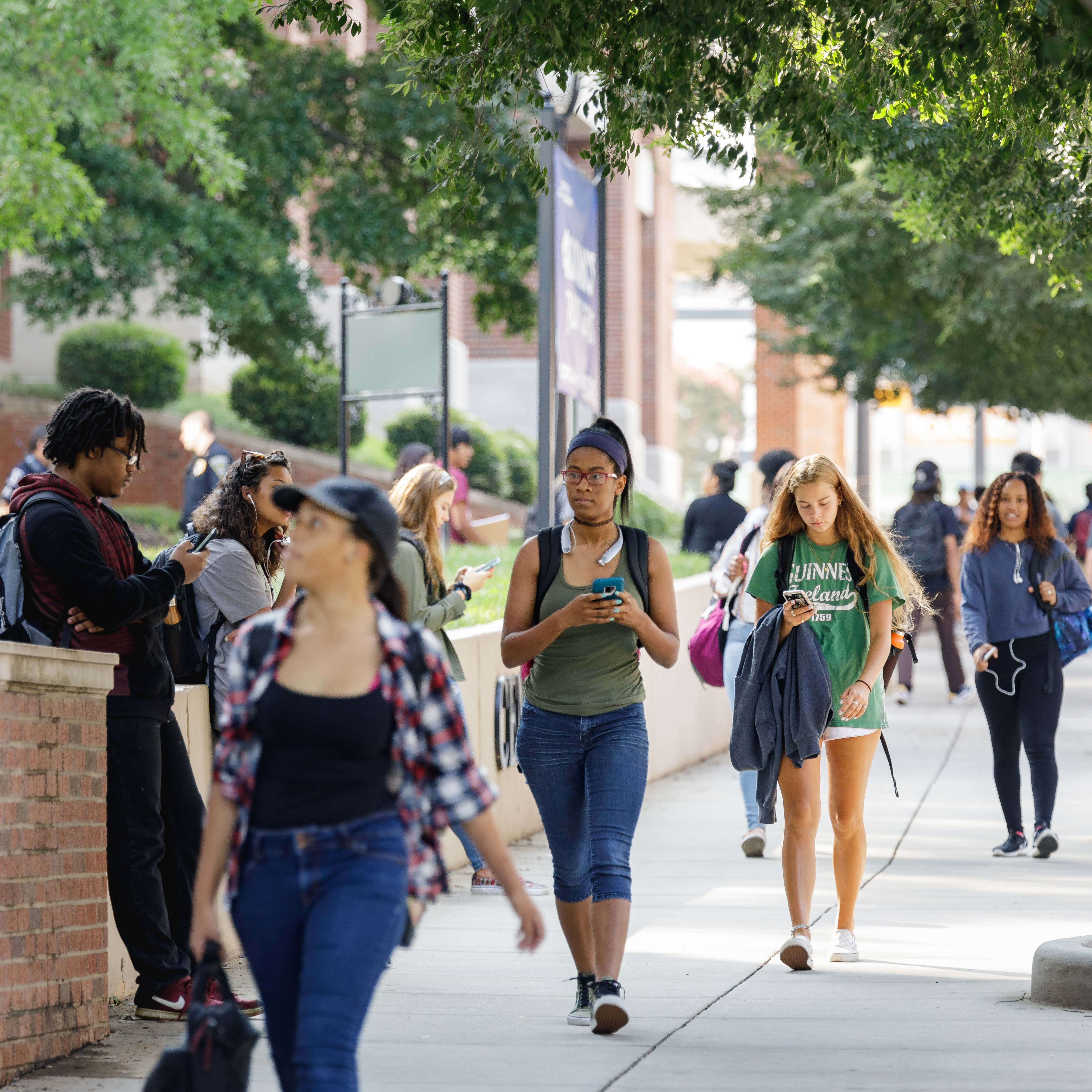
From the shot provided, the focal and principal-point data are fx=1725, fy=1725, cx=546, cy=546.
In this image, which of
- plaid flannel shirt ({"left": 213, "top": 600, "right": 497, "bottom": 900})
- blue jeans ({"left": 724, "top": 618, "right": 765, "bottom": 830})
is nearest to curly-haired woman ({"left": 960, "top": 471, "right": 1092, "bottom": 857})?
blue jeans ({"left": 724, "top": 618, "right": 765, "bottom": 830})

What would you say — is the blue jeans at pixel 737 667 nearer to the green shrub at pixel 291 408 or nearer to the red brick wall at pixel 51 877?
the red brick wall at pixel 51 877

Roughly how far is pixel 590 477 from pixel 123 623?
159 centimetres

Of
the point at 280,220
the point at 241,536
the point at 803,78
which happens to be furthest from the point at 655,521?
the point at 241,536

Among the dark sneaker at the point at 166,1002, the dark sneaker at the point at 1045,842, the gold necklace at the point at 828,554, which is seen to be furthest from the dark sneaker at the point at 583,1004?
the dark sneaker at the point at 1045,842

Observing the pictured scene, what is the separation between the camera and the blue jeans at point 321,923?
11.4 ft

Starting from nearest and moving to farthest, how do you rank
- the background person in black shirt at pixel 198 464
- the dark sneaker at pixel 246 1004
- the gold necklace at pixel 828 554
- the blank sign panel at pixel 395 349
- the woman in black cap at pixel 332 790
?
1. the woman in black cap at pixel 332 790
2. the dark sneaker at pixel 246 1004
3. the gold necklace at pixel 828 554
4. the blank sign panel at pixel 395 349
5. the background person in black shirt at pixel 198 464

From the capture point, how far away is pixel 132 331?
24953 mm

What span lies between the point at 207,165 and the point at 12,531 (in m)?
9.61

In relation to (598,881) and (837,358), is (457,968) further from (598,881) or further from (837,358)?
(837,358)

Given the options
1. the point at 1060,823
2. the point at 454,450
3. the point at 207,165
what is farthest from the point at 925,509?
the point at 207,165

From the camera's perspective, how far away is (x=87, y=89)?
13875 mm

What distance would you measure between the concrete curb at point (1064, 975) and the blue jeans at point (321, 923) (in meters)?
3.26

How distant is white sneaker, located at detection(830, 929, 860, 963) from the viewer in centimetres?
Result: 680

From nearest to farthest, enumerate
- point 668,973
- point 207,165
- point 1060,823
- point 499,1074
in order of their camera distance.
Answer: point 499,1074 → point 668,973 → point 1060,823 → point 207,165
